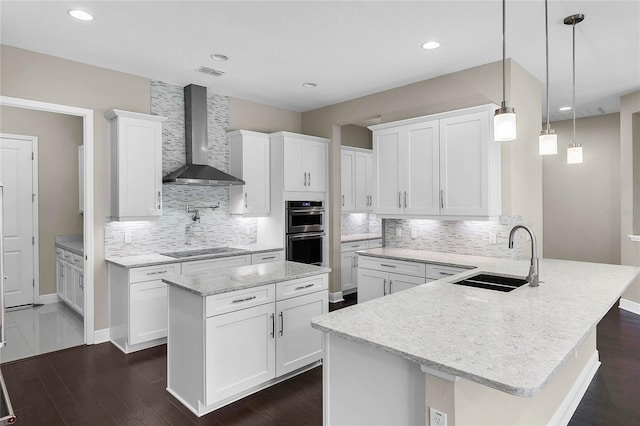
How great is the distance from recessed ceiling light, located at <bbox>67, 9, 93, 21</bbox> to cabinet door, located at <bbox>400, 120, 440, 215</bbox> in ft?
10.3

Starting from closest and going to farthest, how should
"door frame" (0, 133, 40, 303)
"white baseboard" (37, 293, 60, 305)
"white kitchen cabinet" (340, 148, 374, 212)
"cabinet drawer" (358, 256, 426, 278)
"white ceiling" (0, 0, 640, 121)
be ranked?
"white ceiling" (0, 0, 640, 121)
"cabinet drawer" (358, 256, 426, 278)
"door frame" (0, 133, 40, 303)
"white baseboard" (37, 293, 60, 305)
"white kitchen cabinet" (340, 148, 374, 212)

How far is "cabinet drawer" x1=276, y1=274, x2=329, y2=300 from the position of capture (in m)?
2.96

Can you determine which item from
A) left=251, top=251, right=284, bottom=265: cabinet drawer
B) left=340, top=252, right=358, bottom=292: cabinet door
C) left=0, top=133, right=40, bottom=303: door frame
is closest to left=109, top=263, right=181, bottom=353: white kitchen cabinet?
left=251, top=251, right=284, bottom=265: cabinet drawer

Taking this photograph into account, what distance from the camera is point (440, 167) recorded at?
405 centimetres

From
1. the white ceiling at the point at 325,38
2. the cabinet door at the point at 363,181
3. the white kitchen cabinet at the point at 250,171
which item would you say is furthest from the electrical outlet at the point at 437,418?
the cabinet door at the point at 363,181

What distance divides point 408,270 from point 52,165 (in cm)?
525

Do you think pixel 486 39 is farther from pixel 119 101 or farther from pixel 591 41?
pixel 119 101

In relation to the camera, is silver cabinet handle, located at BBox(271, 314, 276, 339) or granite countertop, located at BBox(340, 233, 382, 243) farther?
granite countertop, located at BBox(340, 233, 382, 243)

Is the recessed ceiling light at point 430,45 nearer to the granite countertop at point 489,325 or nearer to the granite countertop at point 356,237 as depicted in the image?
the granite countertop at point 489,325

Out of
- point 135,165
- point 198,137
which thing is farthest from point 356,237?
point 135,165

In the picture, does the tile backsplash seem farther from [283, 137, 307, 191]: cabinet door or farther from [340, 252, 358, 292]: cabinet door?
[340, 252, 358, 292]: cabinet door

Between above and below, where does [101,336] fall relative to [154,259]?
below

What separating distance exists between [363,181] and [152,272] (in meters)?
3.83

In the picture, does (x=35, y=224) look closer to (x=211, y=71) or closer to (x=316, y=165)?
(x=211, y=71)
